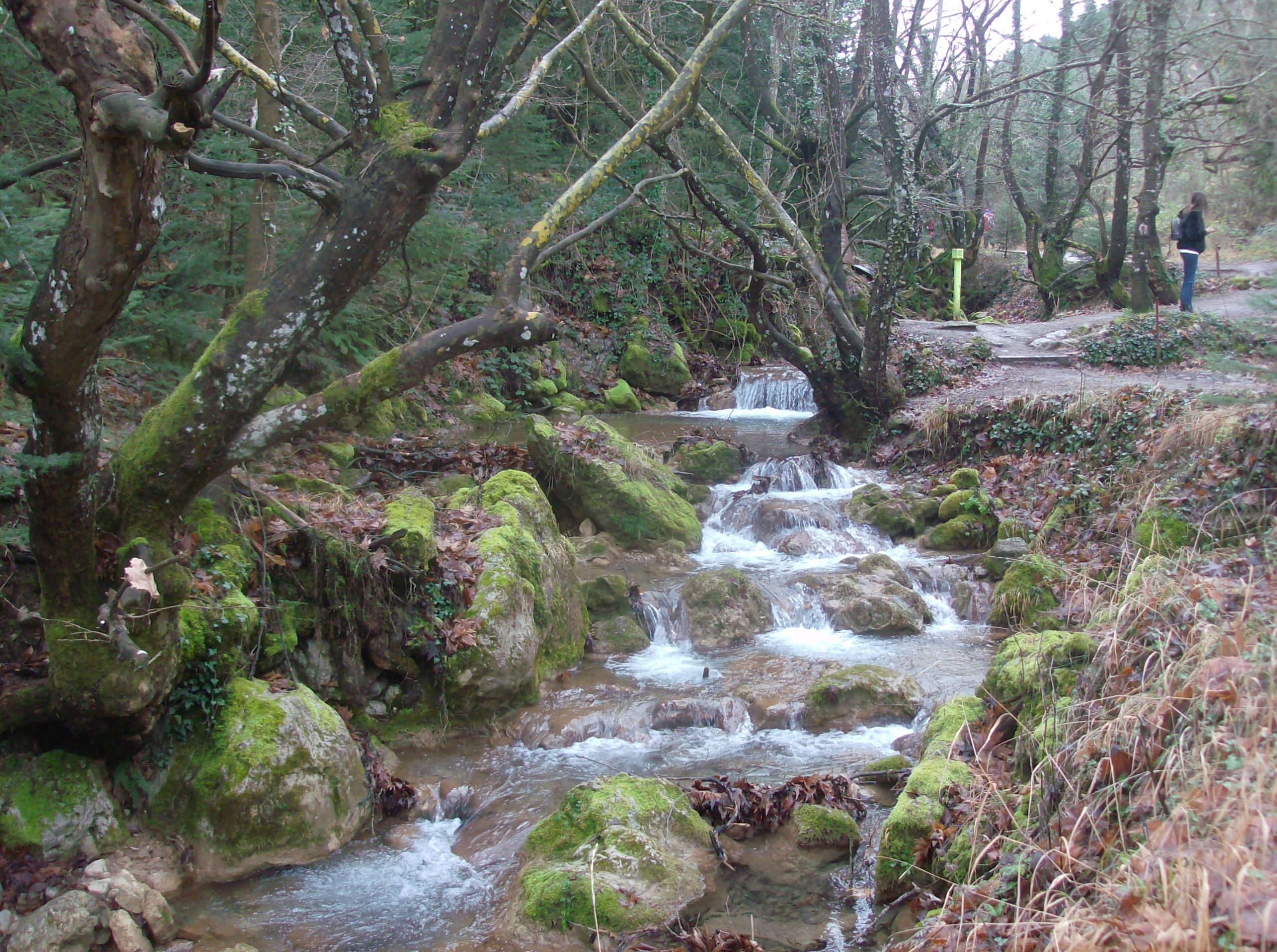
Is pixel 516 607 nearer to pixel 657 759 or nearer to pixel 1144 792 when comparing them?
pixel 657 759

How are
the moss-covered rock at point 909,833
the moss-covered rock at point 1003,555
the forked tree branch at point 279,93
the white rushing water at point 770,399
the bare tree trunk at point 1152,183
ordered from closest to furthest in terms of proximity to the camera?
1. the moss-covered rock at point 909,833
2. the forked tree branch at point 279,93
3. the moss-covered rock at point 1003,555
4. the bare tree trunk at point 1152,183
5. the white rushing water at point 770,399

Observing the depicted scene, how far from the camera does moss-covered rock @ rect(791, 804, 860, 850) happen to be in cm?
482

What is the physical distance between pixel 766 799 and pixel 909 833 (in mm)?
1033

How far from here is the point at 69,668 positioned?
406 centimetres

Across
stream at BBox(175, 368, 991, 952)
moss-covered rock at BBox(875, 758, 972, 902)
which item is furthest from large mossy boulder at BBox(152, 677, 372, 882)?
moss-covered rock at BBox(875, 758, 972, 902)

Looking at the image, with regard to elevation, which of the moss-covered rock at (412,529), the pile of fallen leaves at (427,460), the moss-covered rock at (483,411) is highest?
the moss-covered rock at (483,411)

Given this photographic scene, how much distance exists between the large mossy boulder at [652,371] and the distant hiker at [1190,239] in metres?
9.09

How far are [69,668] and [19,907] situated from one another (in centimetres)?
103

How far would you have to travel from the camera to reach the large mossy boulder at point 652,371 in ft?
59.4

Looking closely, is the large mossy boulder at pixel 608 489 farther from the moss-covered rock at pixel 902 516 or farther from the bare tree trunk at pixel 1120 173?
the bare tree trunk at pixel 1120 173

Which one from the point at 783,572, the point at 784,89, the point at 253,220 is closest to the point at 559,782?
the point at 783,572

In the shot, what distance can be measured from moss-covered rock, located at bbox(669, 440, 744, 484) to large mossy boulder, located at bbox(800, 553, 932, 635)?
3487 millimetres

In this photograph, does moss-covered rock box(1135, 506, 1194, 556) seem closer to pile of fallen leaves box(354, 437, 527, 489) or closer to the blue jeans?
pile of fallen leaves box(354, 437, 527, 489)

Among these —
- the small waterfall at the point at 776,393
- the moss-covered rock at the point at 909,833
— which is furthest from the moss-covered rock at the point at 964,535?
the small waterfall at the point at 776,393
